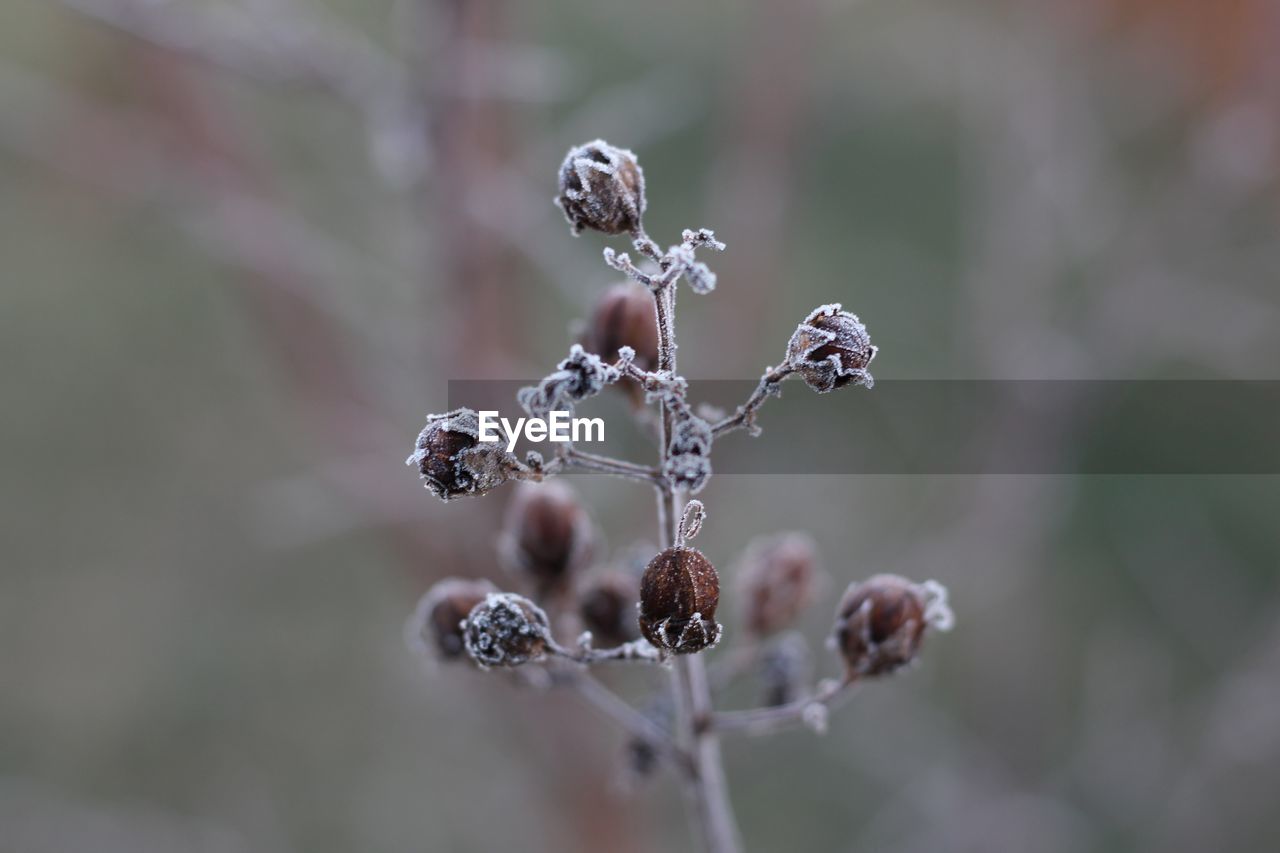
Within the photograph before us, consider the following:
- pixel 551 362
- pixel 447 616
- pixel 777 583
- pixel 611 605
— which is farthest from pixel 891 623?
pixel 551 362

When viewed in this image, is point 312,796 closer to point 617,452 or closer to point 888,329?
point 617,452

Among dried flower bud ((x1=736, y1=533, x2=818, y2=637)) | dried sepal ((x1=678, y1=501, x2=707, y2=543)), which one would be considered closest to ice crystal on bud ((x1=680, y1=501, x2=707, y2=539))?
dried sepal ((x1=678, y1=501, x2=707, y2=543))

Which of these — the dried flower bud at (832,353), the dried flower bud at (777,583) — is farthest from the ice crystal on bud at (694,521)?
the dried flower bud at (777,583)

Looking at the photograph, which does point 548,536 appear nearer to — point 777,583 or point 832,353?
point 777,583

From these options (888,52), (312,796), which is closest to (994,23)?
(888,52)

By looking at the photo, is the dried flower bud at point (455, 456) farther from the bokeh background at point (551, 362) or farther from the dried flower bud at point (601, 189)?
the bokeh background at point (551, 362)

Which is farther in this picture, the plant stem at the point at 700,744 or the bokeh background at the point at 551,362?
the bokeh background at the point at 551,362

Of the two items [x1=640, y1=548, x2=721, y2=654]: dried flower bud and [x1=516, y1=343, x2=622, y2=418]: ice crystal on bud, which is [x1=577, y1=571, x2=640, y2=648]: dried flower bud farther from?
[x1=516, y1=343, x2=622, y2=418]: ice crystal on bud
